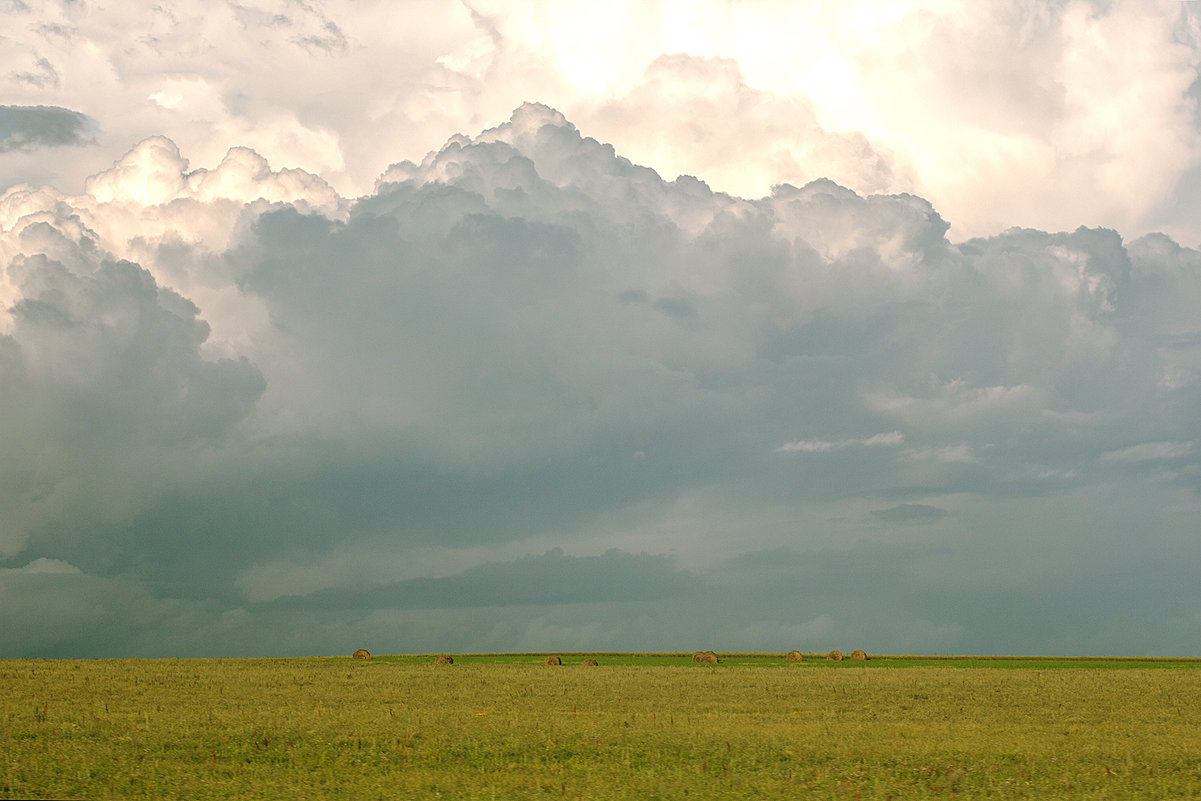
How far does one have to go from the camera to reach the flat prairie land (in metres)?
26.0

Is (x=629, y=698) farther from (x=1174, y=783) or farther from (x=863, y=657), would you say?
(x=863, y=657)

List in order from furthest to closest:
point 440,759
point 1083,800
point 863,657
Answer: point 863,657, point 440,759, point 1083,800

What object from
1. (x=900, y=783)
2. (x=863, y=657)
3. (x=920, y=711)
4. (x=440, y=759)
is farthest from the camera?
(x=863, y=657)

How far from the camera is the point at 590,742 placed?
103ft

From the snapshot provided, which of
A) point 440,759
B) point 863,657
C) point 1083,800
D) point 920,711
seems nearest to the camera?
point 1083,800

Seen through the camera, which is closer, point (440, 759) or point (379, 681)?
point (440, 759)

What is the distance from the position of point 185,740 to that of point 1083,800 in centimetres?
2524

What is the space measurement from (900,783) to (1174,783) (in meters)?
7.25

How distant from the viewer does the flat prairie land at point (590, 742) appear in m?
26.0

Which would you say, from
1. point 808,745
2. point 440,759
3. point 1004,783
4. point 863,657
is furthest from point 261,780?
point 863,657

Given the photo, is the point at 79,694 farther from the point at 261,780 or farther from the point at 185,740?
the point at 261,780

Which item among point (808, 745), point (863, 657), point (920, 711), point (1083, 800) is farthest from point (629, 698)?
point (863, 657)

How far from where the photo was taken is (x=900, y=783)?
26844mm

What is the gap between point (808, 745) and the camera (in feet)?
102
